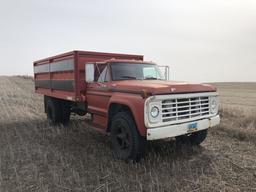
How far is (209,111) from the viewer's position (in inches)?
237

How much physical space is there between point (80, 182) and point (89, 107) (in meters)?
2.90

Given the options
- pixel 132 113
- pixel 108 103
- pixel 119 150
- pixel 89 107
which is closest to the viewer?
pixel 132 113

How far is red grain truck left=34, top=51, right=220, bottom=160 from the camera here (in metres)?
5.02

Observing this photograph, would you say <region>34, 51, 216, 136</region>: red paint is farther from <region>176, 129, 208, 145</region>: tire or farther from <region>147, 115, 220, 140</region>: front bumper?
<region>176, 129, 208, 145</region>: tire

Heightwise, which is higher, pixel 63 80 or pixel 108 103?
pixel 63 80

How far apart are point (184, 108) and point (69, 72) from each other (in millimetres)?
3792

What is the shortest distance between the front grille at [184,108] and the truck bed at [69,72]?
299 centimetres

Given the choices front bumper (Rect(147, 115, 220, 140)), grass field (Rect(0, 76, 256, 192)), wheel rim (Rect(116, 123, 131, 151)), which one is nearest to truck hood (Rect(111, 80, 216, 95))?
front bumper (Rect(147, 115, 220, 140))

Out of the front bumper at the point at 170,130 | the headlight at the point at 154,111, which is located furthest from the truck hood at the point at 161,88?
the front bumper at the point at 170,130

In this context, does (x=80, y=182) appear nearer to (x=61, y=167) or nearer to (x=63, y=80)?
(x=61, y=167)

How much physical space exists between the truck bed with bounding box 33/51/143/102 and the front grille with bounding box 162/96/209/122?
2989 mm

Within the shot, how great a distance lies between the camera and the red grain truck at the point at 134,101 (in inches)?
198

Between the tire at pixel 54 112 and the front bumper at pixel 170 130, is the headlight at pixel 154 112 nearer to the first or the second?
the front bumper at pixel 170 130

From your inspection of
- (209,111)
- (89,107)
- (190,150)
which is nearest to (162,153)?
(190,150)
